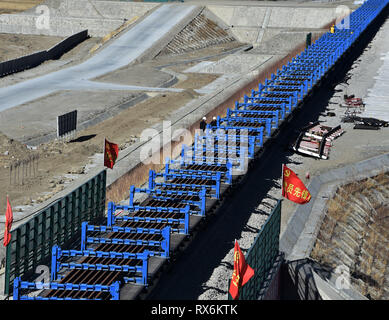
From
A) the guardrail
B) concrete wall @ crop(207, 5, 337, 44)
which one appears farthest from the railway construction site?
concrete wall @ crop(207, 5, 337, 44)

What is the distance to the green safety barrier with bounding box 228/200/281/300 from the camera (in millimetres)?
19125

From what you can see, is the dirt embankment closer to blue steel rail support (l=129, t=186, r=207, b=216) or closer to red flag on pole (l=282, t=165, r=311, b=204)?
red flag on pole (l=282, t=165, r=311, b=204)

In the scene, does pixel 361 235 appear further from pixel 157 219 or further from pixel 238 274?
pixel 238 274

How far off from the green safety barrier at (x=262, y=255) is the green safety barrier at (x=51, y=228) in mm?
7029

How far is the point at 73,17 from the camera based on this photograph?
266 feet

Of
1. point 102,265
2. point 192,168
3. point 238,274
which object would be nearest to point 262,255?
point 238,274

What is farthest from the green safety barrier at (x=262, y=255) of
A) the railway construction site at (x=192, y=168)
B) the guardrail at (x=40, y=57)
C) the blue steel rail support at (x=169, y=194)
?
the guardrail at (x=40, y=57)

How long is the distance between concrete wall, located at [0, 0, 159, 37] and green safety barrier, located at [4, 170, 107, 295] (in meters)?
55.0

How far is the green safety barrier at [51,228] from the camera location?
2114 centimetres

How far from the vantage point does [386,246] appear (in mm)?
31375

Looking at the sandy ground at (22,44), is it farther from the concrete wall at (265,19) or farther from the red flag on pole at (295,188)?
the red flag on pole at (295,188)

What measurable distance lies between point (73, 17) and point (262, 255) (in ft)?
214
